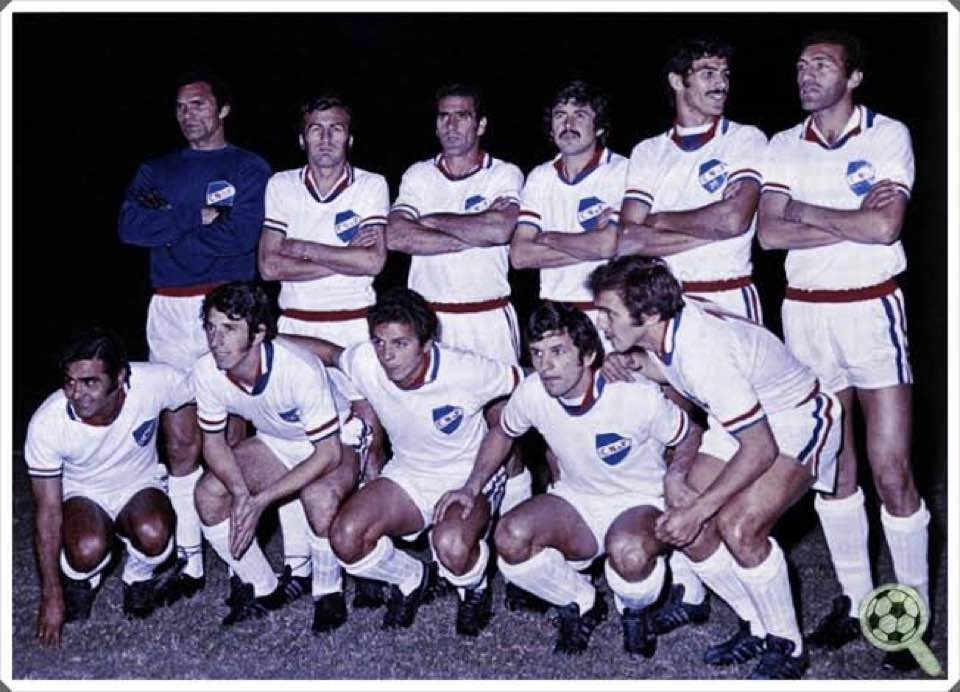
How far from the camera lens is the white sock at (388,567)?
409cm

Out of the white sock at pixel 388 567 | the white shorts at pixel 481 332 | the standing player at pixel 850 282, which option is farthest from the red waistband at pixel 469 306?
the standing player at pixel 850 282

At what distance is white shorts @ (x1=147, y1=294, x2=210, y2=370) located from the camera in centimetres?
467

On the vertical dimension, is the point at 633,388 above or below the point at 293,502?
above

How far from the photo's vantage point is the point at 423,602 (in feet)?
14.3

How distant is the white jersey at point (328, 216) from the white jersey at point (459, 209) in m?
0.11

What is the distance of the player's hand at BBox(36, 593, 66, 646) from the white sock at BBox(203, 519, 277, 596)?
51 cm

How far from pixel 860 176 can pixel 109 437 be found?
2.50 metres

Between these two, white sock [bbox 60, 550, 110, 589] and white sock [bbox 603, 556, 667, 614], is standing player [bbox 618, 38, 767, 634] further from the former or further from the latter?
white sock [bbox 60, 550, 110, 589]

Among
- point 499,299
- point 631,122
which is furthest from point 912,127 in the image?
point 499,299

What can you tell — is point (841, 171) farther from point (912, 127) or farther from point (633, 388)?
point (912, 127)

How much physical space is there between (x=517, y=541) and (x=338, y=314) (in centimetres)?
119

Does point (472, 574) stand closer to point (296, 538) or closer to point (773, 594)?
point (296, 538)

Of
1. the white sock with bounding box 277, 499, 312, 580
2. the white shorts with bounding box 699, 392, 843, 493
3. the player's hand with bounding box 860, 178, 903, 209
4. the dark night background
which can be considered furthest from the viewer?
the dark night background

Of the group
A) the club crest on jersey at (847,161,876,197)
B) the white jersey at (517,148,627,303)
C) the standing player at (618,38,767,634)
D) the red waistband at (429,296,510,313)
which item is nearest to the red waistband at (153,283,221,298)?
the red waistband at (429,296,510,313)
